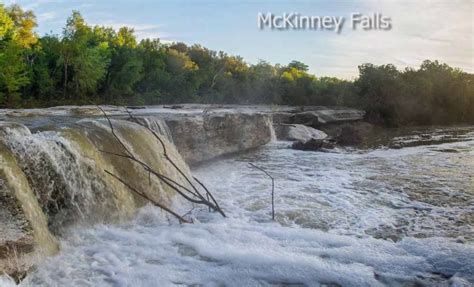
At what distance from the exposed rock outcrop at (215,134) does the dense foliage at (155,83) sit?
Answer: 44.9 ft

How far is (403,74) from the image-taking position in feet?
94.0

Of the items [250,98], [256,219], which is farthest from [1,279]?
[250,98]

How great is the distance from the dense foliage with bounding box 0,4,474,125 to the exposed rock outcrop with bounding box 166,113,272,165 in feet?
44.9

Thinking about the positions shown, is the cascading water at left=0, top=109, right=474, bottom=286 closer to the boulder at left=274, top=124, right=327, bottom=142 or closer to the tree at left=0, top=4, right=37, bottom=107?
the boulder at left=274, top=124, right=327, bottom=142

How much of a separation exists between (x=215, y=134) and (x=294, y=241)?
678 cm

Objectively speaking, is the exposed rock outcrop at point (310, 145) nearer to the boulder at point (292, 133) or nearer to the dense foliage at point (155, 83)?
the boulder at point (292, 133)

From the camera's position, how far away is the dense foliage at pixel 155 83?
81.6ft

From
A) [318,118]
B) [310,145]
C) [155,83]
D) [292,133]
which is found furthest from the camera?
[155,83]

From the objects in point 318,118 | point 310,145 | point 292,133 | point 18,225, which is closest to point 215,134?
point 310,145

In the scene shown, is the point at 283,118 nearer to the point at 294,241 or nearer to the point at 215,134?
the point at 215,134

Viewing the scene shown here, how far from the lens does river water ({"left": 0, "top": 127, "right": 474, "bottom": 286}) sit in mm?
3652

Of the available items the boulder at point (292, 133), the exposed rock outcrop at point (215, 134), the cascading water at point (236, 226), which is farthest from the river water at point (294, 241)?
the boulder at point (292, 133)

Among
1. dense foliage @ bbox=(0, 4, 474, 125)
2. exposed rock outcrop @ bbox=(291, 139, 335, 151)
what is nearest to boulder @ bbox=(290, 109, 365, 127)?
dense foliage @ bbox=(0, 4, 474, 125)

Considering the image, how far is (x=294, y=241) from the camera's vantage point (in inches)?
179
